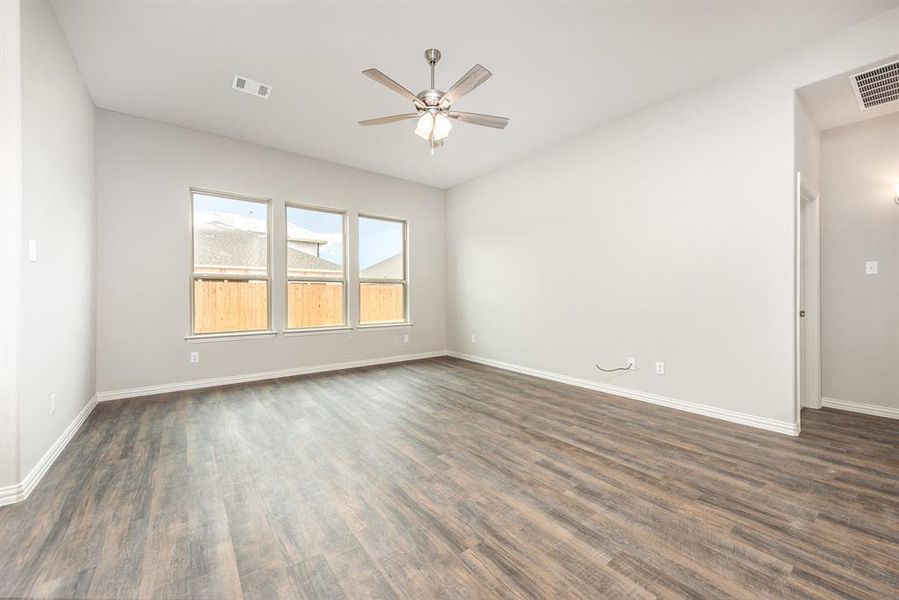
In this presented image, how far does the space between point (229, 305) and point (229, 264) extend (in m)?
0.51

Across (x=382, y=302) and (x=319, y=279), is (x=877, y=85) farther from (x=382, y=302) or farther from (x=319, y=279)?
(x=319, y=279)

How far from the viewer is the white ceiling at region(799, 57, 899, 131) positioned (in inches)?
108

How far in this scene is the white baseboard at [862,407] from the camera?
3.20 metres

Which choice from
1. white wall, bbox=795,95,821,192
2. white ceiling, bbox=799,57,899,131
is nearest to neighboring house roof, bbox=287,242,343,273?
white wall, bbox=795,95,821,192

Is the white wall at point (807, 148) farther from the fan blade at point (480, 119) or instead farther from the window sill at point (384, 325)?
the window sill at point (384, 325)

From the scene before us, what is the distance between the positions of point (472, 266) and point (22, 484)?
16.7ft

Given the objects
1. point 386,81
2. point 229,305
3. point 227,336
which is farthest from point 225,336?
point 386,81

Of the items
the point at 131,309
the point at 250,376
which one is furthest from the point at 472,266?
the point at 131,309

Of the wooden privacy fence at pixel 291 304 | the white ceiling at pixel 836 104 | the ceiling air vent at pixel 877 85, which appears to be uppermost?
the white ceiling at pixel 836 104

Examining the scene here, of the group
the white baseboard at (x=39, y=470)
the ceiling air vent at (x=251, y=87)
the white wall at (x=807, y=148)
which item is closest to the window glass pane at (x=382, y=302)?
the ceiling air vent at (x=251, y=87)

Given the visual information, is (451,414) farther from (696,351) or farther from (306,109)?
(306,109)

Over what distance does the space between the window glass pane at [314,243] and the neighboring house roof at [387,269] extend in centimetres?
48

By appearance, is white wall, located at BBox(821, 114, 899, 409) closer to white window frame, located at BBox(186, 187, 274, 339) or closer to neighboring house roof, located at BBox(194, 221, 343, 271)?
neighboring house roof, located at BBox(194, 221, 343, 271)

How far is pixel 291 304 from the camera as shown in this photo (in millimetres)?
4965
